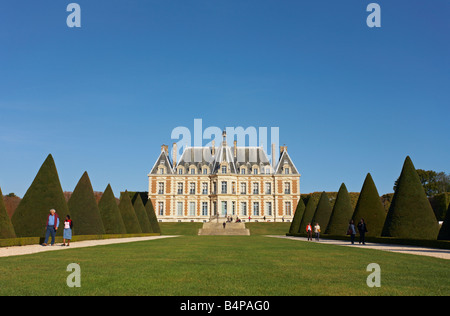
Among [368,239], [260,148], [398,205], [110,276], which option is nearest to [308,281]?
[110,276]

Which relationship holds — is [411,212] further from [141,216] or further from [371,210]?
[141,216]

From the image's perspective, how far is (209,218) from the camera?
61.1m

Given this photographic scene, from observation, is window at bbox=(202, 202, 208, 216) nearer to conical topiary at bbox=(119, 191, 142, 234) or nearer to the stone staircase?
the stone staircase

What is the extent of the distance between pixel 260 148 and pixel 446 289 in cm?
5954

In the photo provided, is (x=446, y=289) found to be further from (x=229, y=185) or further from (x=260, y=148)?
(x=260, y=148)

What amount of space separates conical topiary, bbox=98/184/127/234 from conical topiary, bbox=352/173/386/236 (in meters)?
15.7

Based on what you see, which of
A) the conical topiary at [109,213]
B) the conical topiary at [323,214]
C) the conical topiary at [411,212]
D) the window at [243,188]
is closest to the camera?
the conical topiary at [411,212]

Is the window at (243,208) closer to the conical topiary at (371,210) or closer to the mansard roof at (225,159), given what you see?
the mansard roof at (225,159)

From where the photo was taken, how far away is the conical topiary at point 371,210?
24.6 metres

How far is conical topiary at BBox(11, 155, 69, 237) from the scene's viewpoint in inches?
740

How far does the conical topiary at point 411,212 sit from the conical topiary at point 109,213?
1724 cm

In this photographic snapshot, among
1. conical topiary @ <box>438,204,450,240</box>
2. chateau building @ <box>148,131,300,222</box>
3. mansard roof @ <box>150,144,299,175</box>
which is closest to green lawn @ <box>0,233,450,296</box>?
conical topiary @ <box>438,204,450,240</box>

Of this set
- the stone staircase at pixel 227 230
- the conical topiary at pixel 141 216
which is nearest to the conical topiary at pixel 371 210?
the conical topiary at pixel 141 216

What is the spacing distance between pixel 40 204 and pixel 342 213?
64.4 ft
